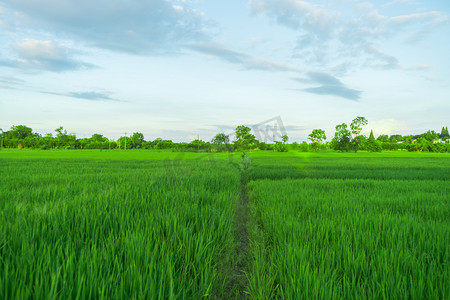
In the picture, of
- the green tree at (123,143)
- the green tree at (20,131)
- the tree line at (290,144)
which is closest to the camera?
the tree line at (290,144)

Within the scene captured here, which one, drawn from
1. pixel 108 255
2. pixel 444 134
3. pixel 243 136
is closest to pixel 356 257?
pixel 108 255

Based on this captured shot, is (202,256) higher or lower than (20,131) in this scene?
lower

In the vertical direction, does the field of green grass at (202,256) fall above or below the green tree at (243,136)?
below

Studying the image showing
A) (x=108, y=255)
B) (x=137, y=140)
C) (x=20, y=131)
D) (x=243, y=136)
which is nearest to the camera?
(x=108, y=255)

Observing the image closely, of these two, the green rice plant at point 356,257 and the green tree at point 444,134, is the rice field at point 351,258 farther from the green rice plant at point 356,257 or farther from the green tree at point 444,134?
the green tree at point 444,134

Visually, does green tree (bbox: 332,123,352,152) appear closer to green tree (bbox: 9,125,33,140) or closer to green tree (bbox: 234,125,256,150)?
green tree (bbox: 234,125,256,150)

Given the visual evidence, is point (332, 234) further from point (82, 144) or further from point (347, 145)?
point (82, 144)

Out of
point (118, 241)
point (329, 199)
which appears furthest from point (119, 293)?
point (329, 199)

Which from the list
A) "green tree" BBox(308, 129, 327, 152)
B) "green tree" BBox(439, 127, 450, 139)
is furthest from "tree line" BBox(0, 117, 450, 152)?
"green tree" BBox(439, 127, 450, 139)

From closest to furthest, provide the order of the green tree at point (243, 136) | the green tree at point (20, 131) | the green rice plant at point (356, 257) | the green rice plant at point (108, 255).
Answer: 1. the green rice plant at point (108, 255)
2. the green rice plant at point (356, 257)
3. the green tree at point (243, 136)
4. the green tree at point (20, 131)

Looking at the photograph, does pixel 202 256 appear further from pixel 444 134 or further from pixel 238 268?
pixel 444 134

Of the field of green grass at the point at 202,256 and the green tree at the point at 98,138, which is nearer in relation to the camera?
Answer: the field of green grass at the point at 202,256

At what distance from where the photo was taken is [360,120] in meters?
50.7

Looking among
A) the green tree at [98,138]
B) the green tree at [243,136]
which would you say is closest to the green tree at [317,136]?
the green tree at [243,136]
